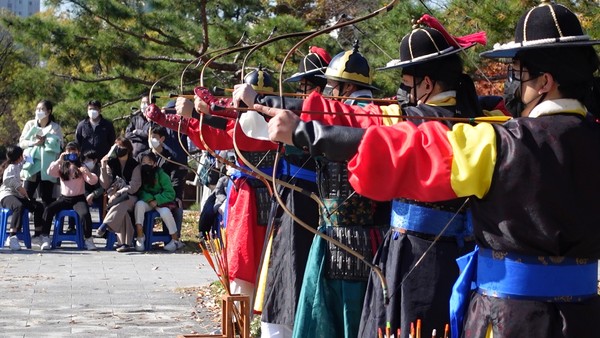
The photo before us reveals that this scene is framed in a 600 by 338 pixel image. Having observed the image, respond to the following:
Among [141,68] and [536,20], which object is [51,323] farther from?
[141,68]

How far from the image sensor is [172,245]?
12562mm

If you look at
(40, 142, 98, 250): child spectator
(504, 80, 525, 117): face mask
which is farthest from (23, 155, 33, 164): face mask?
(504, 80, 525, 117): face mask

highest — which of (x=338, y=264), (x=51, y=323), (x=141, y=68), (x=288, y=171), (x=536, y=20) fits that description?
(x=141, y=68)

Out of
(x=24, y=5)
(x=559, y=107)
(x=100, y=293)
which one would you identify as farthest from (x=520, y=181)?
(x=24, y=5)

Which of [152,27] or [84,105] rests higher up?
[152,27]

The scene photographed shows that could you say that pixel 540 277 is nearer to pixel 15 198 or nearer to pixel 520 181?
pixel 520 181

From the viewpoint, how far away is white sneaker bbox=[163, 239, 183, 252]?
494 inches

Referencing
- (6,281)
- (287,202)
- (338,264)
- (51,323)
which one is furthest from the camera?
(6,281)

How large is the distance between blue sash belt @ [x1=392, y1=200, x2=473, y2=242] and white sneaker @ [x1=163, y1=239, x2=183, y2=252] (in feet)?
28.4

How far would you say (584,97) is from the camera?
328 centimetres

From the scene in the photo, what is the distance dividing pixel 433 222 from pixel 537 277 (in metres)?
0.94

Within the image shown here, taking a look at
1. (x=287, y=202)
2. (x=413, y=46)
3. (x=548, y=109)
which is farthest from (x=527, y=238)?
(x=287, y=202)

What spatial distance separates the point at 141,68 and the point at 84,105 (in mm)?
1094

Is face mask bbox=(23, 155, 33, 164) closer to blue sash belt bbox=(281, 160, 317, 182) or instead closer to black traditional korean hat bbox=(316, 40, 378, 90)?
blue sash belt bbox=(281, 160, 317, 182)
